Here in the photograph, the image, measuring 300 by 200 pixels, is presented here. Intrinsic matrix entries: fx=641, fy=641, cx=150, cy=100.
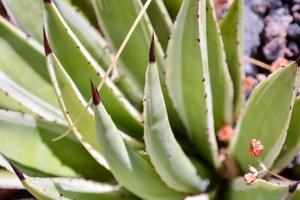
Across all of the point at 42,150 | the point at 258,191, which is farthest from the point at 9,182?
the point at 258,191

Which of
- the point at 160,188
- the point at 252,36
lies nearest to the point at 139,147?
the point at 160,188

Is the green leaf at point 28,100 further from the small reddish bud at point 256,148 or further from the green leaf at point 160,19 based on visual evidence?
the small reddish bud at point 256,148

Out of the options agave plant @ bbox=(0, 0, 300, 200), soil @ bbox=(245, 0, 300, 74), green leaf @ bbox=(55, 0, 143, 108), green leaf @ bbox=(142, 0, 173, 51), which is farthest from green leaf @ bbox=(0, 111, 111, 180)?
soil @ bbox=(245, 0, 300, 74)

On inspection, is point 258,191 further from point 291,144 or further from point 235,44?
point 235,44

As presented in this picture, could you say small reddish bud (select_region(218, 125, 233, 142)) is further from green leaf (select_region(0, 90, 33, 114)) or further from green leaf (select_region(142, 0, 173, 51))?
green leaf (select_region(0, 90, 33, 114))

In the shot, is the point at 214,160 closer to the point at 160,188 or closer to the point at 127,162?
the point at 160,188
